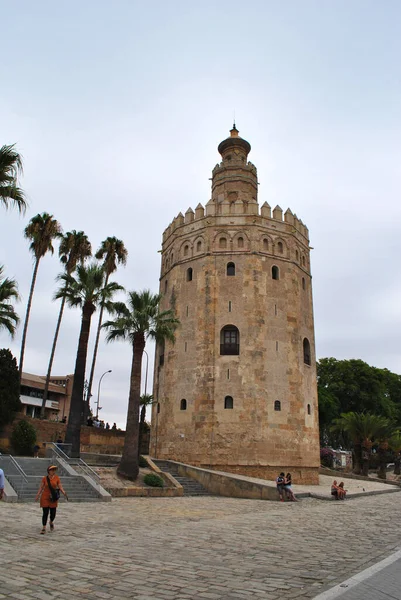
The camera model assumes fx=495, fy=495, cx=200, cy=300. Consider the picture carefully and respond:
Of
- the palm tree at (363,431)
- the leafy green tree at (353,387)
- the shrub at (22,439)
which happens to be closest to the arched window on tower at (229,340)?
the shrub at (22,439)

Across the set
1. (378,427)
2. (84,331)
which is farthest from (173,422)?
(378,427)

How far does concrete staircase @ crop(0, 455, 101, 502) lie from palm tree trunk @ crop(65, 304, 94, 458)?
2464mm

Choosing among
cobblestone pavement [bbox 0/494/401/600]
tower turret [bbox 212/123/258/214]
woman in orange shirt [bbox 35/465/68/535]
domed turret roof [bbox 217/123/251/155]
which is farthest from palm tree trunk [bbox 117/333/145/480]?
Result: domed turret roof [bbox 217/123/251/155]

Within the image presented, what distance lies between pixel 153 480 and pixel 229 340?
30.8ft

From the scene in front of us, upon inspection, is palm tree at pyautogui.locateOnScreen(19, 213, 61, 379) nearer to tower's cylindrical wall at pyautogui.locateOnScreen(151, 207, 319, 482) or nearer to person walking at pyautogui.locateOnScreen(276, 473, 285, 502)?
tower's cylindrical wall at pyautogui.locateOnScreen(151, 207, 319, 482)

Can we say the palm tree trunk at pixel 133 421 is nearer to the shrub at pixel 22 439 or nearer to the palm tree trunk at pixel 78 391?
the palm tree trunk at pixel 78 391

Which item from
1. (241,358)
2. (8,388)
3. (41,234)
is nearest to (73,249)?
(41,234)


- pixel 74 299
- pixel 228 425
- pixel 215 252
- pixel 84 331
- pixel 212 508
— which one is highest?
pixel 215 252

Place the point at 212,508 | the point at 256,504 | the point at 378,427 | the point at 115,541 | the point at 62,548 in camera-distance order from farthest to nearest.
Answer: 1. the point at 378,427
2. the point at 256,504
3. the point at 212,508
4. the point at 115,541
5. the point at 62,548

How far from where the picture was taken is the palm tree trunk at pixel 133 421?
21.0 m

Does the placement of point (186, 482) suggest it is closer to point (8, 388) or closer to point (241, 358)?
point (241, 358)

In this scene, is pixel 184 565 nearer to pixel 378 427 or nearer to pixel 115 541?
pixel 115 541

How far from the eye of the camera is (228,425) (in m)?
26.4

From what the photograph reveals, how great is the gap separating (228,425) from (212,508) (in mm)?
10232
